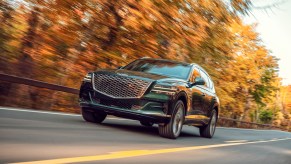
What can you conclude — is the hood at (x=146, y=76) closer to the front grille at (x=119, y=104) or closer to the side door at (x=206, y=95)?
the front grille at (x=119, y=104)

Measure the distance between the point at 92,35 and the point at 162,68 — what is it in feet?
17.6

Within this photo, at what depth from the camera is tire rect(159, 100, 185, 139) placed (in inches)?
345

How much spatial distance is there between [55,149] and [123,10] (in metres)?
8.42

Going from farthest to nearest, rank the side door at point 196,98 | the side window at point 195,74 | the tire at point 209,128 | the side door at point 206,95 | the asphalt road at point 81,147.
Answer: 1. the tire at point 209,128
2. the side door at point 206,95
3. the side window at point 195,74
4. the side door at point 196,98
5. the asphalt road at point 81,147

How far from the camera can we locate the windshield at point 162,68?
9.62 m

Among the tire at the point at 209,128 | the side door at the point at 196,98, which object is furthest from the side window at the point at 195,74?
the tire at the point at 209,128

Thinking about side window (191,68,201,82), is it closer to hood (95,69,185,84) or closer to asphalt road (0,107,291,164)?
hood (95,69,185,84)

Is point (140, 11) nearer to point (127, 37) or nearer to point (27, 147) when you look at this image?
point (127, 37)

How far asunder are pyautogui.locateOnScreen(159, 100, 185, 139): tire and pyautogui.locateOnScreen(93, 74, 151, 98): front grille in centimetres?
87

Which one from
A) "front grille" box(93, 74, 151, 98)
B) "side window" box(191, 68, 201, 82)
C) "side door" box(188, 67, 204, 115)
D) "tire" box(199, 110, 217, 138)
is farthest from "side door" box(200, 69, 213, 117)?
"front grille" box(93, 74, 151, 98)

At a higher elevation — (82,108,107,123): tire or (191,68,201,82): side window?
(191,68,201,82): side window

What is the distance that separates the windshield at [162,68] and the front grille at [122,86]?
1167 millimetres

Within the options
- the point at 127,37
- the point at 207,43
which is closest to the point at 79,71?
the point at 127,37

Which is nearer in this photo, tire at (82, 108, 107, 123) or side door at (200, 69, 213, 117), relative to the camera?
tire at (82, 108, 107, 123)
